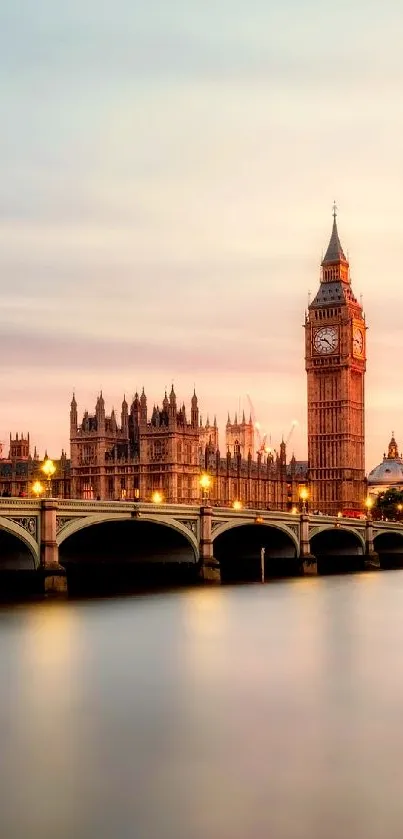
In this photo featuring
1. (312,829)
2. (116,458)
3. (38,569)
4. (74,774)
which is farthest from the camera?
(116,458)

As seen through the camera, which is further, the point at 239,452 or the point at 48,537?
the point at 239,452

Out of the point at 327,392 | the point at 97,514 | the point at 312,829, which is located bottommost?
the point at 312,829

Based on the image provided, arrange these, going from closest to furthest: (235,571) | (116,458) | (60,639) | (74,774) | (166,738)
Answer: (74,774) → (166,738) → (60,639) → (235,571) → (116,458)

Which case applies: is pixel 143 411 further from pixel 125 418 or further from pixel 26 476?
pixel 26 476

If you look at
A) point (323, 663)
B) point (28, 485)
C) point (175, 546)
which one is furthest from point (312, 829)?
point (28, 485)

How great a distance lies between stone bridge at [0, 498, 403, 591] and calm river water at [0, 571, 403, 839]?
7.61 m

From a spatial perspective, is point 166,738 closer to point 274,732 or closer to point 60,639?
point 274,732

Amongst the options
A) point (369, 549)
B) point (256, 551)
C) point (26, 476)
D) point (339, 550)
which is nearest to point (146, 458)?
point (26, 476)

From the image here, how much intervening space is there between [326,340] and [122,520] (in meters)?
99.3

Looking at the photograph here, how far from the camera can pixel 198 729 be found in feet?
81.4

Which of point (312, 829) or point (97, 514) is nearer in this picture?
point (312, 829)

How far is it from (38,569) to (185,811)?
35529 millimetres

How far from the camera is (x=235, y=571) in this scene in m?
88.1

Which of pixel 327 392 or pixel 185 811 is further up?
pixel 327 392
